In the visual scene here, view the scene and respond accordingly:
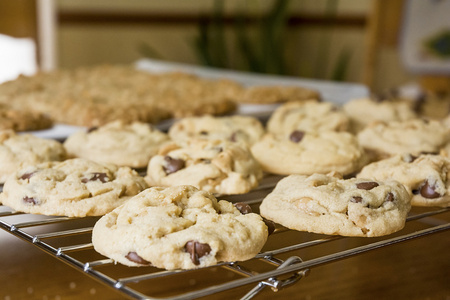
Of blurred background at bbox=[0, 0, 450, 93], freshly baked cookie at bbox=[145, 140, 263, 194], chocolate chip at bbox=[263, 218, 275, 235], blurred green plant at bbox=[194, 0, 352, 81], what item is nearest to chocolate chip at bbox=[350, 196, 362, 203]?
chocolate chip at bbox=[263, 218, 275, 235]

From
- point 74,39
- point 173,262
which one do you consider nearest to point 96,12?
point 74,39

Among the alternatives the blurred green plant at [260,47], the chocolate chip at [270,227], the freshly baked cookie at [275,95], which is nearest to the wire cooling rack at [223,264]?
the chocolate chip at [270,227]

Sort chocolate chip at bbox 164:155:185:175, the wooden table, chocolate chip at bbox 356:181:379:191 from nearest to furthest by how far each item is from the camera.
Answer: chocolate chip at bbox 356:181:379:191
chocolate chip at bbox 164:155:185:175
the wooden table

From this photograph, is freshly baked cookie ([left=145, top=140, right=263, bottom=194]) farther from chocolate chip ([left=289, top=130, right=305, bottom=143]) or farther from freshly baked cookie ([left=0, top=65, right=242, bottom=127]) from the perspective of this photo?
freshly baked cookie ([left=0, top=65, right=242, bottom=127])

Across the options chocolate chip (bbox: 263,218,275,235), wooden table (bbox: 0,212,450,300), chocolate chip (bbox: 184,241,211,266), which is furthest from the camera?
wooden table (bbox: 0,212,450,300)

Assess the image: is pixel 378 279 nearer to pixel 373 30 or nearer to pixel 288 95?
pixel 288 95

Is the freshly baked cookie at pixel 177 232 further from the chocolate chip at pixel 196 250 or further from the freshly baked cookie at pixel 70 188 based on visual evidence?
the freshly baked cookie at pixel 70 188
